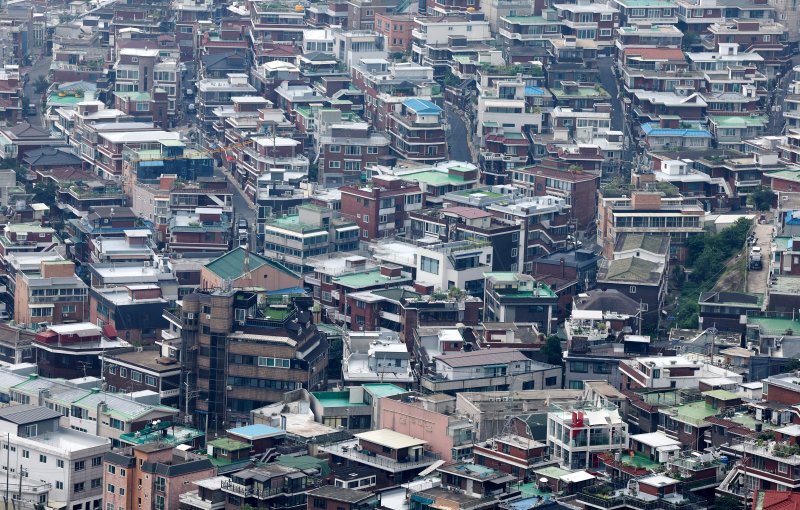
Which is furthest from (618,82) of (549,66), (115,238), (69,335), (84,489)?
(84,489)

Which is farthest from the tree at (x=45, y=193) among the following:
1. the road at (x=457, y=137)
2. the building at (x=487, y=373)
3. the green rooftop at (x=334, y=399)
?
the green rooftop at (x=334, y=399)

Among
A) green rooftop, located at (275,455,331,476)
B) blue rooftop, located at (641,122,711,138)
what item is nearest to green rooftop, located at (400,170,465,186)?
blue rooftop, located at (641,122,711,138)

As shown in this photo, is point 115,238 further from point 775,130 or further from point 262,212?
point 775,130

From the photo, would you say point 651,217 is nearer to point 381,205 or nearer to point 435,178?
point 381,205

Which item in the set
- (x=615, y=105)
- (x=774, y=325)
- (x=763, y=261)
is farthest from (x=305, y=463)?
(x=615, y=105)

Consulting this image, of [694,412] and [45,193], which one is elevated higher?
[694,412]

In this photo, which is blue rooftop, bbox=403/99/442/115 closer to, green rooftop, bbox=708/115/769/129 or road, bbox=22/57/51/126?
green rooftop, bbox=708/115/769/129

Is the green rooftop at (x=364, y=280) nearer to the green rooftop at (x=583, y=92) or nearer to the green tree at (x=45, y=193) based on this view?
the green tree at (x=45, y=193)
